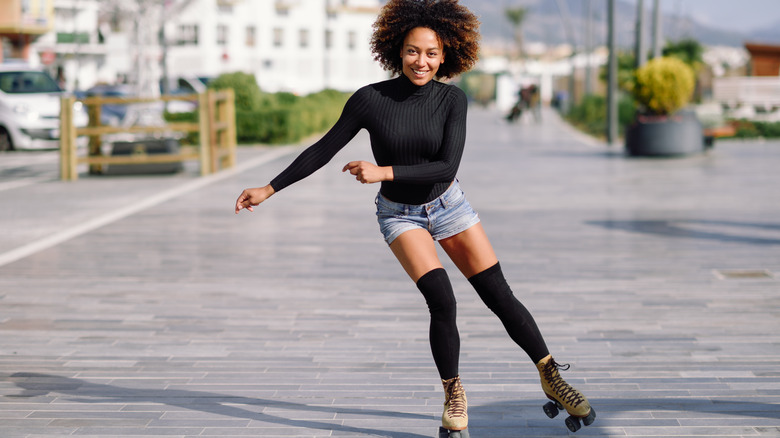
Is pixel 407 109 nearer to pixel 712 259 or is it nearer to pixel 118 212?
pixel 712 259

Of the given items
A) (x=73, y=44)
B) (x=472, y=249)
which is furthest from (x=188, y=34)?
(x=472, y=249)

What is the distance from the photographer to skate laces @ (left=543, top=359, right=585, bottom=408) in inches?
171

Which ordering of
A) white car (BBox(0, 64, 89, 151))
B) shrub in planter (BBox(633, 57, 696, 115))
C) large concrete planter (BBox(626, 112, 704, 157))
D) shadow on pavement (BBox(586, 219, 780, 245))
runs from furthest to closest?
white car (BBox(0, 64, 89, 151)), large concrete planter (BBox(626, 112, 704, 157)), shrub in planter (BBox(633, 57, 696, 115)), shadow on pavement (BBox(586, 219, 780, 245))

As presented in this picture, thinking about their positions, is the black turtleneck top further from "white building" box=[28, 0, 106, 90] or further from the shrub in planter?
"white building" box=[28, 0, 106, 90]

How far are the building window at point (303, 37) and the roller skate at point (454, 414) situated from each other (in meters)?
96.1

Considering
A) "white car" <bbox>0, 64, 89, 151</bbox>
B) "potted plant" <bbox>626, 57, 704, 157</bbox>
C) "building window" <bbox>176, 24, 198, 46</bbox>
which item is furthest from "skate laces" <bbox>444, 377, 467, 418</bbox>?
"building window" <bbox>176, 24, 198, 46</bbox>

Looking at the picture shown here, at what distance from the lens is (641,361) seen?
563 centimetres

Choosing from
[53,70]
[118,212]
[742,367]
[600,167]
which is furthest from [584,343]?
[53,70]

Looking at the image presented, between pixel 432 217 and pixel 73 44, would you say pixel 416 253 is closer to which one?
pixel 432 217

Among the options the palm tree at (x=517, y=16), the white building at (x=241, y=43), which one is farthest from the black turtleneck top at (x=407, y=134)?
the palm tree at (x=517, y=16)

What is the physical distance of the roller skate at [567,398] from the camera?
4.34m

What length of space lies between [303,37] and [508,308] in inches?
3802

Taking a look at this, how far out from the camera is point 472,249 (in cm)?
431

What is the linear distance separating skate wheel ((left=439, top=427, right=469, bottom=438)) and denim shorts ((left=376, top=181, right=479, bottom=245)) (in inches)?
28.4
